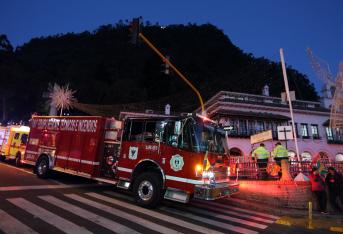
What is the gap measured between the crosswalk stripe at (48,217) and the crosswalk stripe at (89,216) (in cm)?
58

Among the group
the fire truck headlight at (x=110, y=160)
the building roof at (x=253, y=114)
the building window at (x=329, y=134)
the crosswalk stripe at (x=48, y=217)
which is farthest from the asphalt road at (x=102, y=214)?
the building window at (x=329, y=134)

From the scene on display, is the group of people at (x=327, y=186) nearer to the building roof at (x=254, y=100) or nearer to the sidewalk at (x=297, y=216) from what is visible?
the sidewalk at (x=297, y=216)

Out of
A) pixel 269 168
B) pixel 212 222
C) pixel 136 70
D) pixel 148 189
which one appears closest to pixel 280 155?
pixel 269 168

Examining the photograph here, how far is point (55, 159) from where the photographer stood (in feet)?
40.1

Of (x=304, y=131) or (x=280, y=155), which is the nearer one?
(x=280, y=155)

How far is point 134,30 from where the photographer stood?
40.0 ft

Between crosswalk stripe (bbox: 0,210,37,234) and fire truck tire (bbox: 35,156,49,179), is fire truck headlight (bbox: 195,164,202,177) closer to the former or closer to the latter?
crosswalk stripe (bbox: 0,210,37,234)

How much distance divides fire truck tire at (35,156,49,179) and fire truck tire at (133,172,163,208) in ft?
18.8

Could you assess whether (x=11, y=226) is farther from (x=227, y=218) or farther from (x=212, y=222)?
(x=227, y=218)

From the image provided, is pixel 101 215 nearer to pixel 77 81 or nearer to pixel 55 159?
→ pixel 55 159

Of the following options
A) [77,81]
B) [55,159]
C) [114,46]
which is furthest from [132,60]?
[55,159]

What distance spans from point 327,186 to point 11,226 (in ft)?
39.5

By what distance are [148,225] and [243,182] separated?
7113 millimetres

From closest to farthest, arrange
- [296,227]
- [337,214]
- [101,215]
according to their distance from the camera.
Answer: [101,215]
[296,227]
[337,214]
